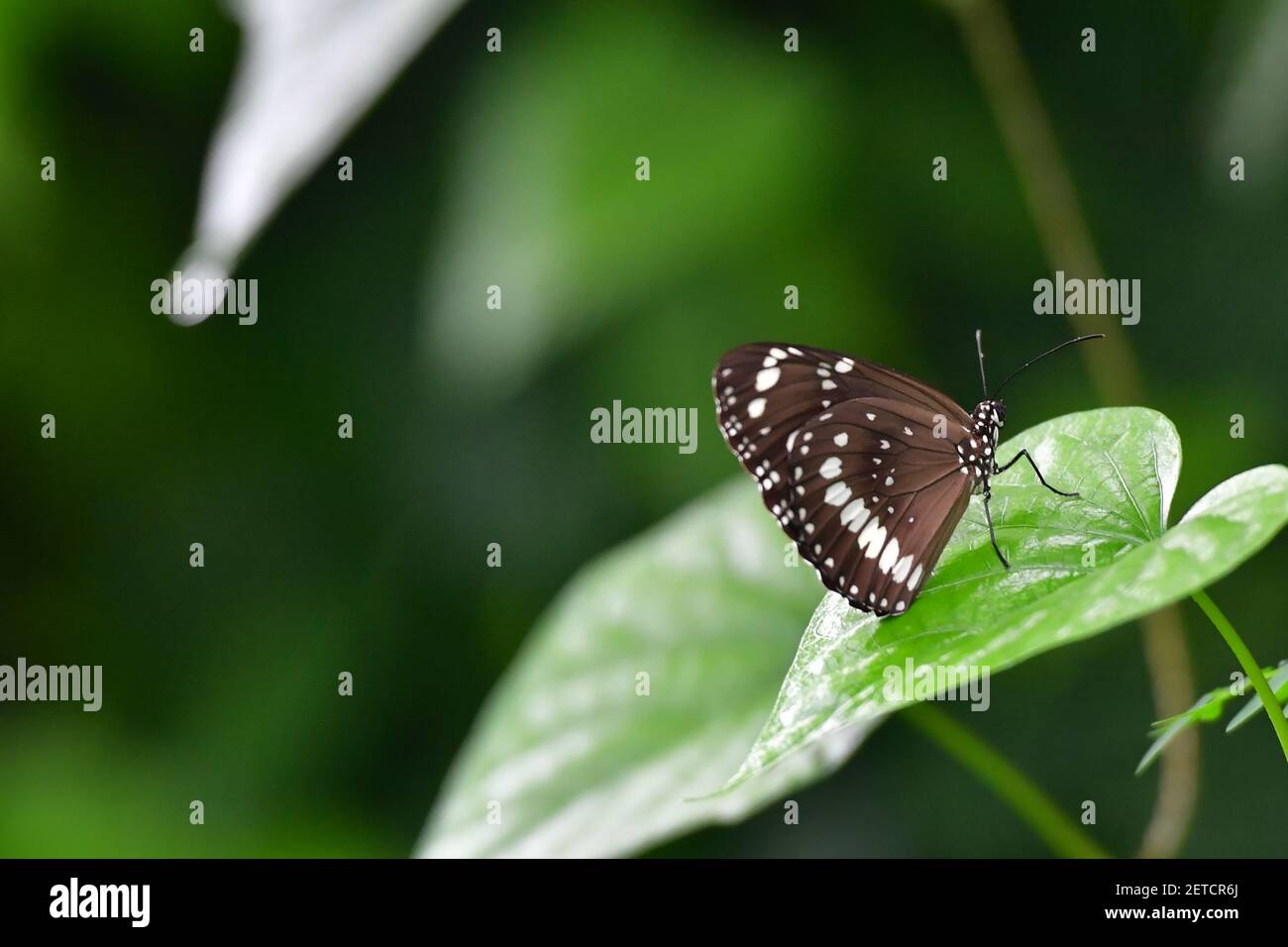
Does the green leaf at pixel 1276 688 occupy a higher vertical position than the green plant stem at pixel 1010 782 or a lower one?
higher

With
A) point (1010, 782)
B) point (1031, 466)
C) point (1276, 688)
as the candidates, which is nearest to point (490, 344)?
point (1010, 782)

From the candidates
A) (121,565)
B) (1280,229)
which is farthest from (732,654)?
(121,565)

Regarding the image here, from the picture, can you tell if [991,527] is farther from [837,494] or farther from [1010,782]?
[1010,782]

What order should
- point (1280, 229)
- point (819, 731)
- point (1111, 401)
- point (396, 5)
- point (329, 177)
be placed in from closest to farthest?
1. point (819, 731)
2. point (396, 5)
3. point (1111, 401)
4. point (1280, 229)
5. point (329, 177)

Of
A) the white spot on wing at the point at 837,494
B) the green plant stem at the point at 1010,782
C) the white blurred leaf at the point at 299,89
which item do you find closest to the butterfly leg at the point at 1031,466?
the white spot on wing at the point at 837,494

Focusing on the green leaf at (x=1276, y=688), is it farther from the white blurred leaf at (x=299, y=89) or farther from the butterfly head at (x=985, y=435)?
the white blurred leaf at (x=299, y=89)

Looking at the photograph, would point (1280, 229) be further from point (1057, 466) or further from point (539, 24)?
point (1057, 466)
